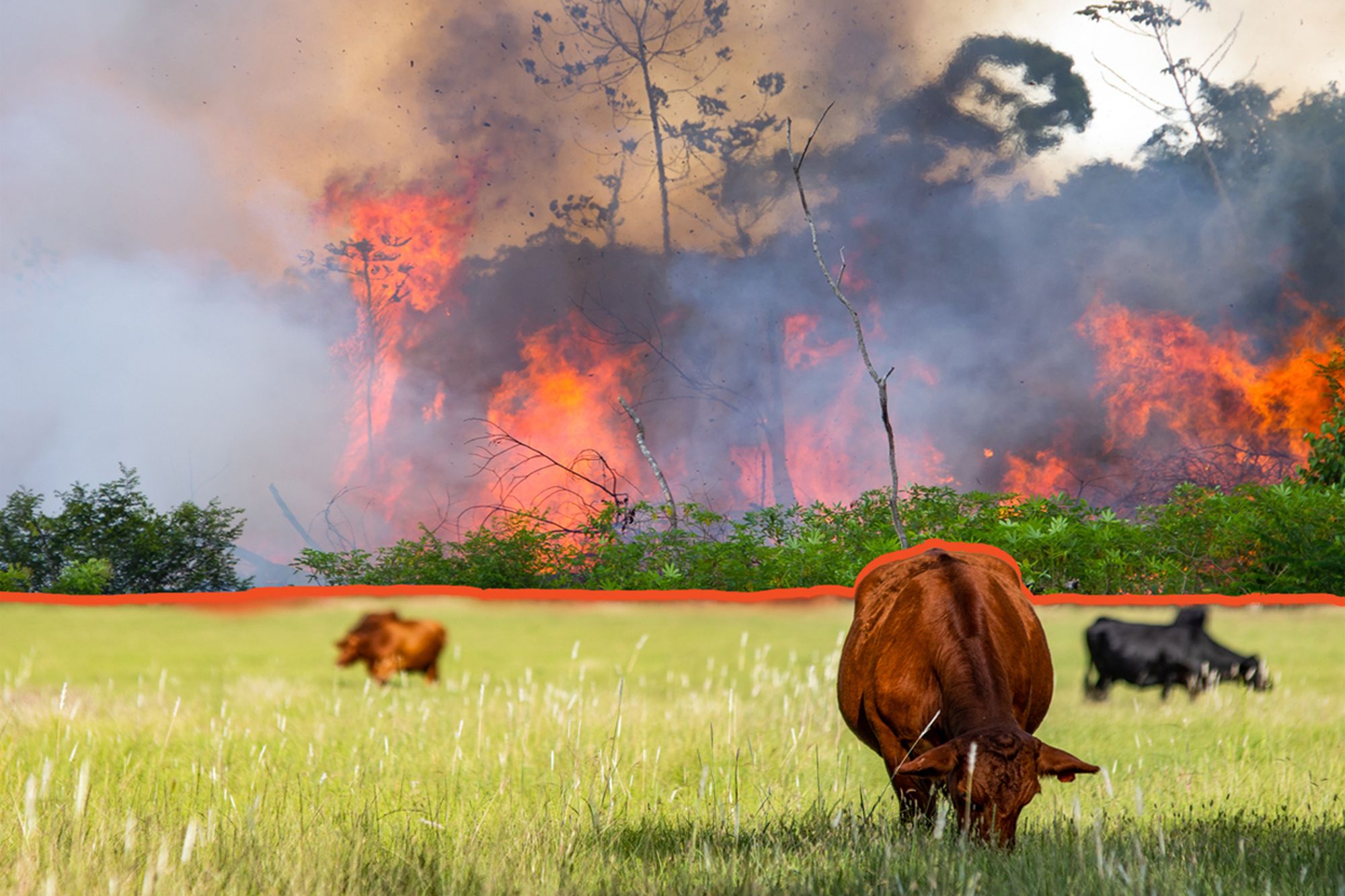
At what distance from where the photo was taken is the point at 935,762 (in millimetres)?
3445

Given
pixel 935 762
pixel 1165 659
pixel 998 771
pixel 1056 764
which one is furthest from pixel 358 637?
pixel 1165 659

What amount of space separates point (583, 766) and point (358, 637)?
212 centimetres

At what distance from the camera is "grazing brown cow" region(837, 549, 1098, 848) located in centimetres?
345

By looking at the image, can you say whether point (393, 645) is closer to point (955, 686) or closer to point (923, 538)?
point (955, 686)

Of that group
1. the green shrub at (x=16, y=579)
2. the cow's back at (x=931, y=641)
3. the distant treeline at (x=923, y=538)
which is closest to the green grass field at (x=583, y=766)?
the cow's back at (x=931, y=641)

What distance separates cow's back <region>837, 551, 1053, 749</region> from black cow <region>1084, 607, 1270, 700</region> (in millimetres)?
1872

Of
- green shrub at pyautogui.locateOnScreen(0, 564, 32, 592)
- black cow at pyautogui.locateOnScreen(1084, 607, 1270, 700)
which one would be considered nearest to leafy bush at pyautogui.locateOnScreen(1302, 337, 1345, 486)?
black cow at pyautogui.locateOnScreen(1084, 607, 1270, 700)

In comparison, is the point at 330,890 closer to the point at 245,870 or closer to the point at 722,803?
the point at 245,870

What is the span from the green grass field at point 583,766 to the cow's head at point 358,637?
0.23 ft

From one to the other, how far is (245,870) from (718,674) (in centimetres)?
375

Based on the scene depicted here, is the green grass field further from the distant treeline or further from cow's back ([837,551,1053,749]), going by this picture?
the distant treeline

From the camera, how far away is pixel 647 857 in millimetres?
3744

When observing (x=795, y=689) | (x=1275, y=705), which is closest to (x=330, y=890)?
(x=795, y=689)

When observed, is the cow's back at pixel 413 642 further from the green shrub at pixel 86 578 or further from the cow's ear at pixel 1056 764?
the green shrub at pixel 86 578
